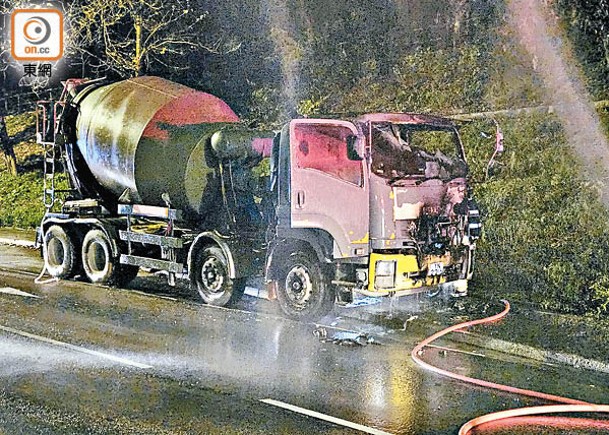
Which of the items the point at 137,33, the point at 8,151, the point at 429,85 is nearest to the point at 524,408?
the point at 429,85

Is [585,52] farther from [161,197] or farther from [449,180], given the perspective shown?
[161,197]

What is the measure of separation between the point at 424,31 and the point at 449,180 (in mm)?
10980

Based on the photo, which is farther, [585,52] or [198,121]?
[585,52]

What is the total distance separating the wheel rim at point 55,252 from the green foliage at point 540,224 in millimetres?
6938

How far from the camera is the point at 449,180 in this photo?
11.4m

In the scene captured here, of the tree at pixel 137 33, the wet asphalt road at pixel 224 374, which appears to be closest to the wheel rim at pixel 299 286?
the wet asphalt road at pixel 224 374

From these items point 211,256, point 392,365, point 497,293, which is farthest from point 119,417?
point 497,293

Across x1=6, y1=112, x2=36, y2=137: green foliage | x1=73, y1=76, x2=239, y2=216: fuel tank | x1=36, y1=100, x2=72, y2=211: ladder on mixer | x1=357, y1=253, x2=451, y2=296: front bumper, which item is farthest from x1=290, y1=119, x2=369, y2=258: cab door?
x1=6, y1=112, x2=36, y2=137: green foliage

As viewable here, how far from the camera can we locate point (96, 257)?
14.7m

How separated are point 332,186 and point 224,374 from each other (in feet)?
10.0

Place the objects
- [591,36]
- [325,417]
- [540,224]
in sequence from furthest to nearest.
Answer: [591,36]
[540,224]
[325,417]

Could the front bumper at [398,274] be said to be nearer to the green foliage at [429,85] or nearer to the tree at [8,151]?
the green foliage at [429,85]

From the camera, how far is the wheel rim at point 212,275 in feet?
40.9

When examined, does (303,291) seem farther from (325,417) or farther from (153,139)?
(325,417)
